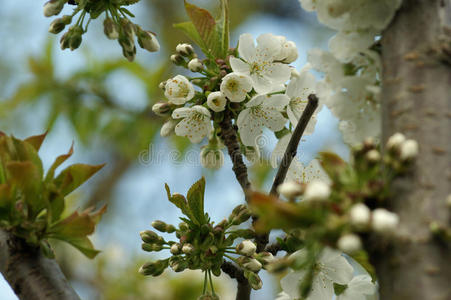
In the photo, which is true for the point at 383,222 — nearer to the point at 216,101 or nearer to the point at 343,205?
the point at 343,205

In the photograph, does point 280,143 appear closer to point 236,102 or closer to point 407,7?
point 236,102

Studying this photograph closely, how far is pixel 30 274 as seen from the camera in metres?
1.44

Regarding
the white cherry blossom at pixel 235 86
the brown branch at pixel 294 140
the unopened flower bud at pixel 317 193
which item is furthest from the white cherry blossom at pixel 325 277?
the unopened flower bud at pixel 317 193

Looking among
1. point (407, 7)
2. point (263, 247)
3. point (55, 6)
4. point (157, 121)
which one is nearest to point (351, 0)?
point (407, 7)

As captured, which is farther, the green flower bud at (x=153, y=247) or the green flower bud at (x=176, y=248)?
the green flower bud at (x=153, y=247)

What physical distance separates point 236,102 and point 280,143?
0.22 meters

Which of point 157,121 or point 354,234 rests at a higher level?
point 157,121

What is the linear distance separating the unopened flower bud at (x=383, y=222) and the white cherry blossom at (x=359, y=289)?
0.79m

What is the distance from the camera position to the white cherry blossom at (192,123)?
1.65m

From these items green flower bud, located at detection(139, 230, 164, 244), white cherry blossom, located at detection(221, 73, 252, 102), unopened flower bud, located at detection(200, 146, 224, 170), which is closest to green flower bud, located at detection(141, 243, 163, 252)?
green flower bud, located at detection(139, 230, 164, 244)

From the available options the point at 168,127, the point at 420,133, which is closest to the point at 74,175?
the point at 168,127

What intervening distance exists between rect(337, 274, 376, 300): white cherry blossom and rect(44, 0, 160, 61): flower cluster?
94cm

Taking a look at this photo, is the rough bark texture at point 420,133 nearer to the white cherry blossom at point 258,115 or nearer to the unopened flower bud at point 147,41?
the white cherry blossom at point 258,115

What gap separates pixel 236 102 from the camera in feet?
5.31
